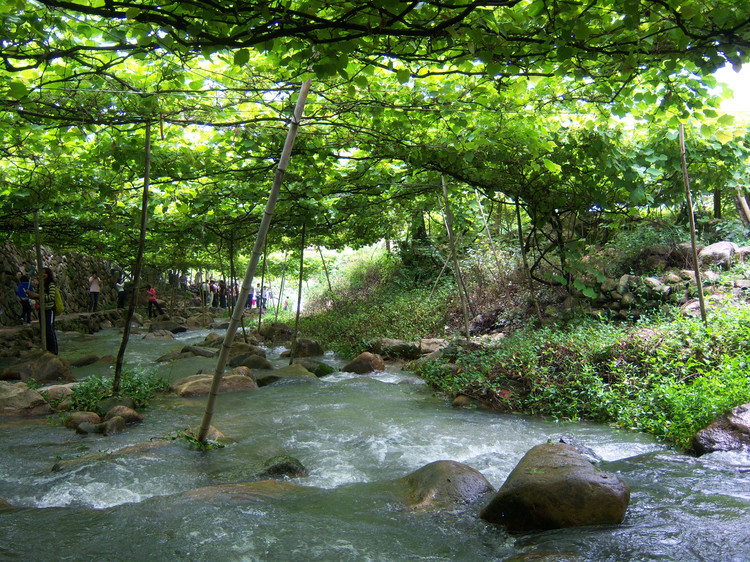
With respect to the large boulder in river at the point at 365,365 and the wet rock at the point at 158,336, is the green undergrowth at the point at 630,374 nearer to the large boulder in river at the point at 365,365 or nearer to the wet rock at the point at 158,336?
the large boulder in river at the point at 365,365

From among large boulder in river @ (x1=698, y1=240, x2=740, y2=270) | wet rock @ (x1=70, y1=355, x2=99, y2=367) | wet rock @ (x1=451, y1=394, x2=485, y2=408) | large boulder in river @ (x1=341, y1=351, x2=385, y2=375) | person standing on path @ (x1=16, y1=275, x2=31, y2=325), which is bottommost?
wet rock @ (x1=451, y1=394, x2=485, y2=408)

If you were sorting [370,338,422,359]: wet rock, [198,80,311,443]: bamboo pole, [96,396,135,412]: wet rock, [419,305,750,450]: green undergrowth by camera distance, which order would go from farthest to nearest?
1. [370,338,422,359]: wet rock
2. [96,396,135,412]: wet rock
3. [419,305,750,450]: green undergrowth
4. [198,80,311,443]: bamboo pole

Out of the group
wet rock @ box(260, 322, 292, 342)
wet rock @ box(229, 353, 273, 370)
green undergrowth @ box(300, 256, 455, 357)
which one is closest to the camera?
wet rock @ box(229, 353, 273, 370)

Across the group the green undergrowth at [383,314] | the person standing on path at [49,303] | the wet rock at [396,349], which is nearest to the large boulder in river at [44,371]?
the person standing on path at [49,303]

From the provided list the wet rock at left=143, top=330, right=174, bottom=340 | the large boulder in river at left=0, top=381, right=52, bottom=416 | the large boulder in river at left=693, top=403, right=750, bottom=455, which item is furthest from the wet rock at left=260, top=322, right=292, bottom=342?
the large boulder in river at left=693, top=403, right=750, bottom=455

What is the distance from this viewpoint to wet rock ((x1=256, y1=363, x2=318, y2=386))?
8773mm

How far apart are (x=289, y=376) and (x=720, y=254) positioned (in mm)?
7592

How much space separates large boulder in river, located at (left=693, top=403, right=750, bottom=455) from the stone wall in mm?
17713

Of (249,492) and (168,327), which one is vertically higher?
(168,327)

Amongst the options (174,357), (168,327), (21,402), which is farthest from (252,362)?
(168,327)

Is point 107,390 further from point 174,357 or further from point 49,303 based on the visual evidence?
point 174,357

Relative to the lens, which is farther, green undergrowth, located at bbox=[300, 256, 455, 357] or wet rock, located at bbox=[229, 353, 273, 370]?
green undergrowth, located at bbox=[300, 256, 455, 357]

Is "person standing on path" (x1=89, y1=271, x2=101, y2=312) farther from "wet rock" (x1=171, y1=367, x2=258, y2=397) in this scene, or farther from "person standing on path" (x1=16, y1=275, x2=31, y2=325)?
"wet rock" (x1=171, y1=367, x2=258, y2=397)

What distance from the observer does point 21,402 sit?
6527 mm
